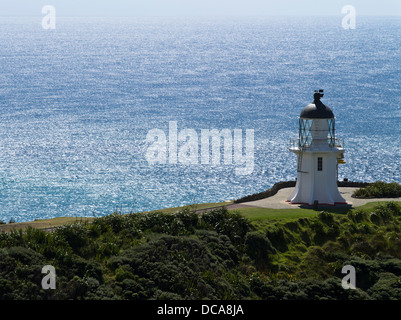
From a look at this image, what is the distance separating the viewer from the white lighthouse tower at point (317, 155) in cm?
4800

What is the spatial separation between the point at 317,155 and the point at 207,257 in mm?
14549

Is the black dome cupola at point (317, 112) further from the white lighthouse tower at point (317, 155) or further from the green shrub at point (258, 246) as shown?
the green shrub at point (258, 246)

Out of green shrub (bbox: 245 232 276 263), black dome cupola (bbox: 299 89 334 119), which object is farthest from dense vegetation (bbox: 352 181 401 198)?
green shrub (bbox: 245 232 276 263)

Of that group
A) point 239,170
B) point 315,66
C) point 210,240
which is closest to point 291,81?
point 315,66

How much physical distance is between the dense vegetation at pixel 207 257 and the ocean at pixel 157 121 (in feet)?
101

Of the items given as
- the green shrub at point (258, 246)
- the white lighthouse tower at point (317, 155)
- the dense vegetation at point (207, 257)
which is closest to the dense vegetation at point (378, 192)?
the white lighthouse tower at point (317, 155)

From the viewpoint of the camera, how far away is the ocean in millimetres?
85812

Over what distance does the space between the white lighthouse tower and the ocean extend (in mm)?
26390

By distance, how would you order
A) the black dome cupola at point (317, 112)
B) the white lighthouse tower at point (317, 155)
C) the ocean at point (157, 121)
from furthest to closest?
1. the ocean at point (157, 121)
2. the white lighthouse tower at point (317, 155)
3. the black dome cupola at point (317, 112)

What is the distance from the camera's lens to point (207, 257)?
36688mm

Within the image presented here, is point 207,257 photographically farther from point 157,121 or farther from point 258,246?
point 157,121

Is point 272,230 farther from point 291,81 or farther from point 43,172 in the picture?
point 291,81

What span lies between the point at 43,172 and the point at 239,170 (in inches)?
1008

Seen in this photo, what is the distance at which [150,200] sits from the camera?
81.7 metres
